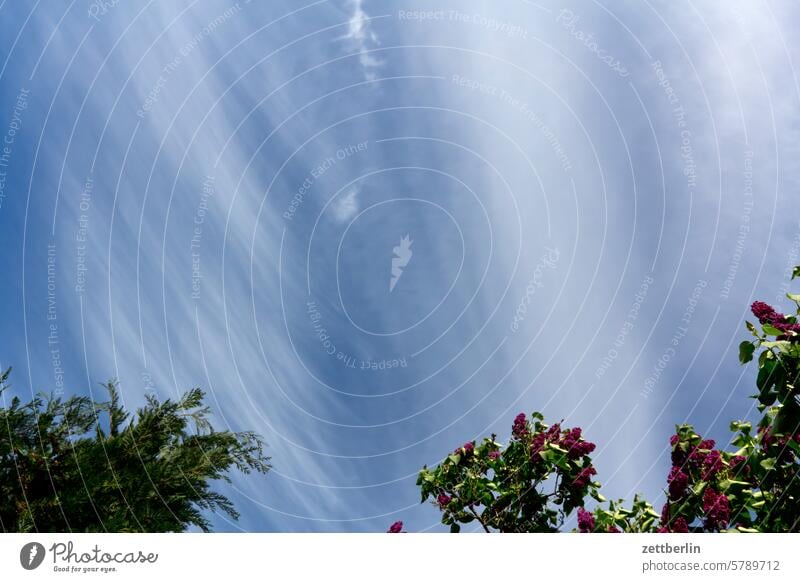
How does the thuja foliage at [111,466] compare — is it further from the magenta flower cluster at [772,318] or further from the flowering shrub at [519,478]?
the magenta flower cluster at [772,318]

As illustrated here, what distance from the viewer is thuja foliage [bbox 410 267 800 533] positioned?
6.68 m

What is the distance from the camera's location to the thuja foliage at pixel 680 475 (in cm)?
668

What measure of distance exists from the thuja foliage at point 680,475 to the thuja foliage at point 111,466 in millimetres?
4015

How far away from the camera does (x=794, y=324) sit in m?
6.87

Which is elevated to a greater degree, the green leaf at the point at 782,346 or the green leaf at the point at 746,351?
the green leaf at the point at 746,351
